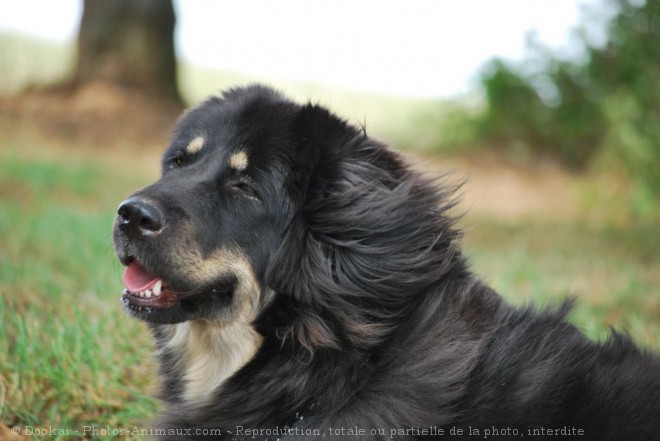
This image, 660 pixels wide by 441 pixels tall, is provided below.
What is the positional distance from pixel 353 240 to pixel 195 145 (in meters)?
0.97

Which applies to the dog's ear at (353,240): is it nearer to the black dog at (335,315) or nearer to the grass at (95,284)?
the black dog at (335,315)

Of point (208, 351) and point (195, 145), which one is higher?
point (195, 145)

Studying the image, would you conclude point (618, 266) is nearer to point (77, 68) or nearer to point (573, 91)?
point (573, 91)

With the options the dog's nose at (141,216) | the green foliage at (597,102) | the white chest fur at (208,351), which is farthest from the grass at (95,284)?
the green foliage at (597,102)

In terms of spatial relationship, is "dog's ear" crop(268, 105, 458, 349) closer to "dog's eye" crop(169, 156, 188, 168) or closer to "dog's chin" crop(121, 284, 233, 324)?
"dog's chin" crop(121, 284, 233, 324)

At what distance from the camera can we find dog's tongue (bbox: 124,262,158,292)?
11.1 feet

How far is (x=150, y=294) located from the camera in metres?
3.35

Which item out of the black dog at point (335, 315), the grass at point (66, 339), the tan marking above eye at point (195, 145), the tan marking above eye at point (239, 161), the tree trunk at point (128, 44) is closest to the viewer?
the black dog at point (335, 315)

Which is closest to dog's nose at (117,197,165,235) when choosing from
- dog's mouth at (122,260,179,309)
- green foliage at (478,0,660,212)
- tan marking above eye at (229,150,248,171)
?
dog's mouth at (122,260,179,309)

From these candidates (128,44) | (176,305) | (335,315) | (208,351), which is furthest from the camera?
(128,44)

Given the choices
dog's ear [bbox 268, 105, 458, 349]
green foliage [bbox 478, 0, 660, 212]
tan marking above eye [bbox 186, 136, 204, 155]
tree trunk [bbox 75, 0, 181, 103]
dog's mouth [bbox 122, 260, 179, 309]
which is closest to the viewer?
dog's ear [bbox 268, 105, 458, 349]

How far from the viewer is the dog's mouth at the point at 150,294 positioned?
10.9 ft

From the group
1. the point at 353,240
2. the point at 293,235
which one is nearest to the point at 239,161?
the point at 293,235

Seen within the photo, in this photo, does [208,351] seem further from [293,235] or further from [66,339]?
[66,339]
